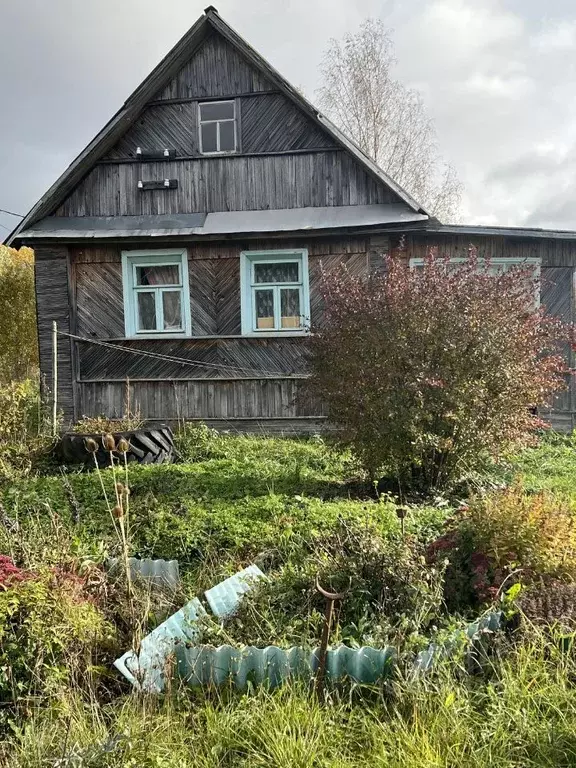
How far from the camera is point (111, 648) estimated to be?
3.02 m

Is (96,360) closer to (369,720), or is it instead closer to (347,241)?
(347,241)

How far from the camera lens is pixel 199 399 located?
34.3 feet

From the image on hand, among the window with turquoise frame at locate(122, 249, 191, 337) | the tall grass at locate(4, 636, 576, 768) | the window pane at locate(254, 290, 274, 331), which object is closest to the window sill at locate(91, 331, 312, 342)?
the window with turquoise frame at locate(122, 249, 191, 337)

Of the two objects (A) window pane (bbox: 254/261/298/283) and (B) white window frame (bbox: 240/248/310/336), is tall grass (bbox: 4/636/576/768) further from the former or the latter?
(A) window pane (bbox: 254/261/298/283)

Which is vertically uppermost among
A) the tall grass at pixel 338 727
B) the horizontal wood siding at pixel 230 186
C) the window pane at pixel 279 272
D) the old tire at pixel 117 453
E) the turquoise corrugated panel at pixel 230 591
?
the horizontal wood siding at pixel 230 186

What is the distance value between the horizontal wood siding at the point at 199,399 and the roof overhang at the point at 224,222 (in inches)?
105

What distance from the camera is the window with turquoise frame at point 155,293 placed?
1058cm

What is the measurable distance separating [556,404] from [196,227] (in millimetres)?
7247

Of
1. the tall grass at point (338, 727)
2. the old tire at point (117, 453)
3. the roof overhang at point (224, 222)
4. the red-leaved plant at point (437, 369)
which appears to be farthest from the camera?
the roof overhang at point (224, 222)

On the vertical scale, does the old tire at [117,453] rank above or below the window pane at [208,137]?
below

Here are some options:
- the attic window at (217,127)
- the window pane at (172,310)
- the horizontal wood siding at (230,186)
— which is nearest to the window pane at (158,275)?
the window pane at (172,310)

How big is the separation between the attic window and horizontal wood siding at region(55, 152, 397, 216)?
251mm

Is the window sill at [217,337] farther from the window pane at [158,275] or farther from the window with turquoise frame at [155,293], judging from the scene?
the window pane at [158,275]

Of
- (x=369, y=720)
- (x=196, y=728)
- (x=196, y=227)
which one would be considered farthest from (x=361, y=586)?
(x=196, y=227)
